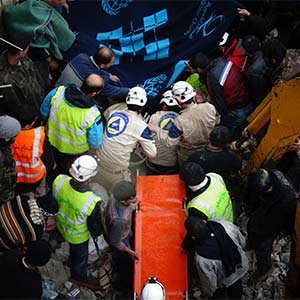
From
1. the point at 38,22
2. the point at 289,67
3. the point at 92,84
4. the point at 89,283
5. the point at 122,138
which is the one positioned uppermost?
the point at 38,22

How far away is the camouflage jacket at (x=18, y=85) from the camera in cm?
578

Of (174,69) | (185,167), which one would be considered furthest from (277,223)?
(174,69)

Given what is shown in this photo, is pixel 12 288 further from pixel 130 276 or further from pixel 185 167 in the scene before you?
pixel 185 167

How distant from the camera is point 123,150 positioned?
5.99 meters

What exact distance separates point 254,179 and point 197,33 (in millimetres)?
2632

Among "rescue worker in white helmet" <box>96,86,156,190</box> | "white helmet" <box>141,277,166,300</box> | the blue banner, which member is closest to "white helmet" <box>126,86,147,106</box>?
"rescue worker in white helmet" <box>96,86,156,190</box>

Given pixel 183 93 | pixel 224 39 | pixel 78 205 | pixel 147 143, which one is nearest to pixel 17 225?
pixel 78 205

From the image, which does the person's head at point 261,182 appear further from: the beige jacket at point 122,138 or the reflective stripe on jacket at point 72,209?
the reflective stripe on jacket at point 72,209

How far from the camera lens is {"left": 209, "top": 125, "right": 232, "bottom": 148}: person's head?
569cm

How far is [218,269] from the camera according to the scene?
5.24 meters

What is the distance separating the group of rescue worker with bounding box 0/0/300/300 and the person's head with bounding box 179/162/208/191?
1cm

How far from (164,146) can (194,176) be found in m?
1.09

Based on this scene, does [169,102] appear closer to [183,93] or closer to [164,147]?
[183,93]

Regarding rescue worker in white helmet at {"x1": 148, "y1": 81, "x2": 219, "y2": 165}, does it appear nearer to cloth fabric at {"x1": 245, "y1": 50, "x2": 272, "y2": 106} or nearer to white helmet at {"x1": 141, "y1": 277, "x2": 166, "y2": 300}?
cloth fabric at {"x1": 245, "y1": 50, "x2": 272, "y2": 106}
